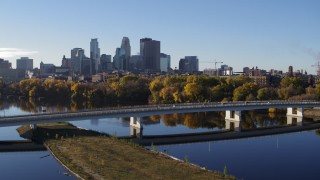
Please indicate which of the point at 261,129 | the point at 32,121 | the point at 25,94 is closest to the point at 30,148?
the point at 32,121

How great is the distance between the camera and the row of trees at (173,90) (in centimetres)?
11012

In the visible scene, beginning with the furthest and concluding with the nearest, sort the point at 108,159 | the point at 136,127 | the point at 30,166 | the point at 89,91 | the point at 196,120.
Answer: the point at 89,91
the point at 196,120
the point at 136,127
the point at 30,166
the point at 108,159

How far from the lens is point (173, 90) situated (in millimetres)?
116062

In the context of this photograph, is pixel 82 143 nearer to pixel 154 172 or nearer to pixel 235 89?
pixel 154 172

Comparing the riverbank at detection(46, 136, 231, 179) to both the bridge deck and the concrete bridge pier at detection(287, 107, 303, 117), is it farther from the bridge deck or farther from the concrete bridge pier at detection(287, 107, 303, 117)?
the concrete bridge pier at detection(287, 107, 303, 117)

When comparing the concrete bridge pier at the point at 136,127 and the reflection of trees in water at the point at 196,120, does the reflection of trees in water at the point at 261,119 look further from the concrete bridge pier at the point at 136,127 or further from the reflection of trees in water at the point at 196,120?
the concrete bridge pier at the point at 136,127

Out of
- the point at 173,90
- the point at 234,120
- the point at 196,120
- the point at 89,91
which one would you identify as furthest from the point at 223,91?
the point at 89,91

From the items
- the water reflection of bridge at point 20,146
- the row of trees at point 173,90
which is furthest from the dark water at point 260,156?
the row of trees at point 173,90

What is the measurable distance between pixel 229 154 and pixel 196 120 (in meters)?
33.1

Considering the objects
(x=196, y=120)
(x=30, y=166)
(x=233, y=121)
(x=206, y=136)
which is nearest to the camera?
(x=30, y=166)

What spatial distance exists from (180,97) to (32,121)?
61.1m

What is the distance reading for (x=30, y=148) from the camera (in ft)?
167

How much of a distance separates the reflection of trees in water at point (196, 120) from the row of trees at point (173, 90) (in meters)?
16.8

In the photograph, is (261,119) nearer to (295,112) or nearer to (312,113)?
(295,112)
